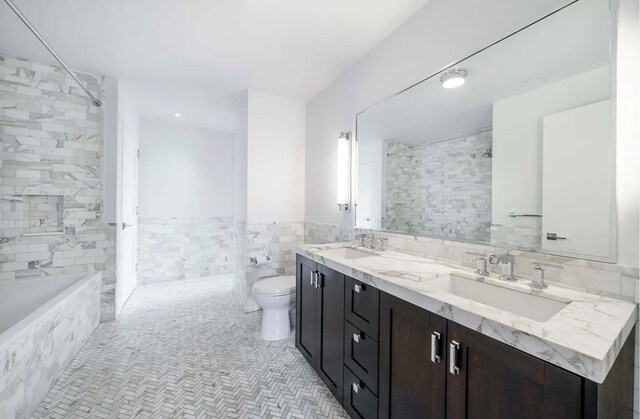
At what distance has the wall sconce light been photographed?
2.36 meters

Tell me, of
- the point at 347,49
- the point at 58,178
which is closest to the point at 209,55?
the point at 347,49

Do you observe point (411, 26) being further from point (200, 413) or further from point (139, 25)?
point (200, 413)

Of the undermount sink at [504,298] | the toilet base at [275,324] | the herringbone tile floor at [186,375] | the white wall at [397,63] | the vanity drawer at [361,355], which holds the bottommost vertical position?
the herringbone tile floor at [186,375]

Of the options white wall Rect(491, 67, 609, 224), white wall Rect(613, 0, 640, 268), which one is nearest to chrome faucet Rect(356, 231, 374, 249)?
white wall Rect(491, 67, 609, 224)

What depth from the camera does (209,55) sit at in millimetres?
2211

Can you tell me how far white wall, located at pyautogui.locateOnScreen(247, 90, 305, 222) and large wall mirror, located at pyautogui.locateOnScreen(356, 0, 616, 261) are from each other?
1534 mm

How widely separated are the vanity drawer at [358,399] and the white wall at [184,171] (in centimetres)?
366

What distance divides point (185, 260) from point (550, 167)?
448 centimetres

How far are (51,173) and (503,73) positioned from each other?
3.68 m

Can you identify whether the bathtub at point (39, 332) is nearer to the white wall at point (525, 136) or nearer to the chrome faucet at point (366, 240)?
the chrome faucet at point (366, 240)

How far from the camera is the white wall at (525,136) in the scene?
3.42ft

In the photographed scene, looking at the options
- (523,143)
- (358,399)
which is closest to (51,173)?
(358,399)

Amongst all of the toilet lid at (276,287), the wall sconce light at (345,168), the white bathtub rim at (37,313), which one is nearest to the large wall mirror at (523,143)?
the wall sconce light at (345,168)

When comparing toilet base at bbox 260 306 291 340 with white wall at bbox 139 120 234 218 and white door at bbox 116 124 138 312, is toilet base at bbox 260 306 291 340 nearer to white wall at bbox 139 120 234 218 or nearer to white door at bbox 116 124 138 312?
white door at bbox 116 124 138 312
